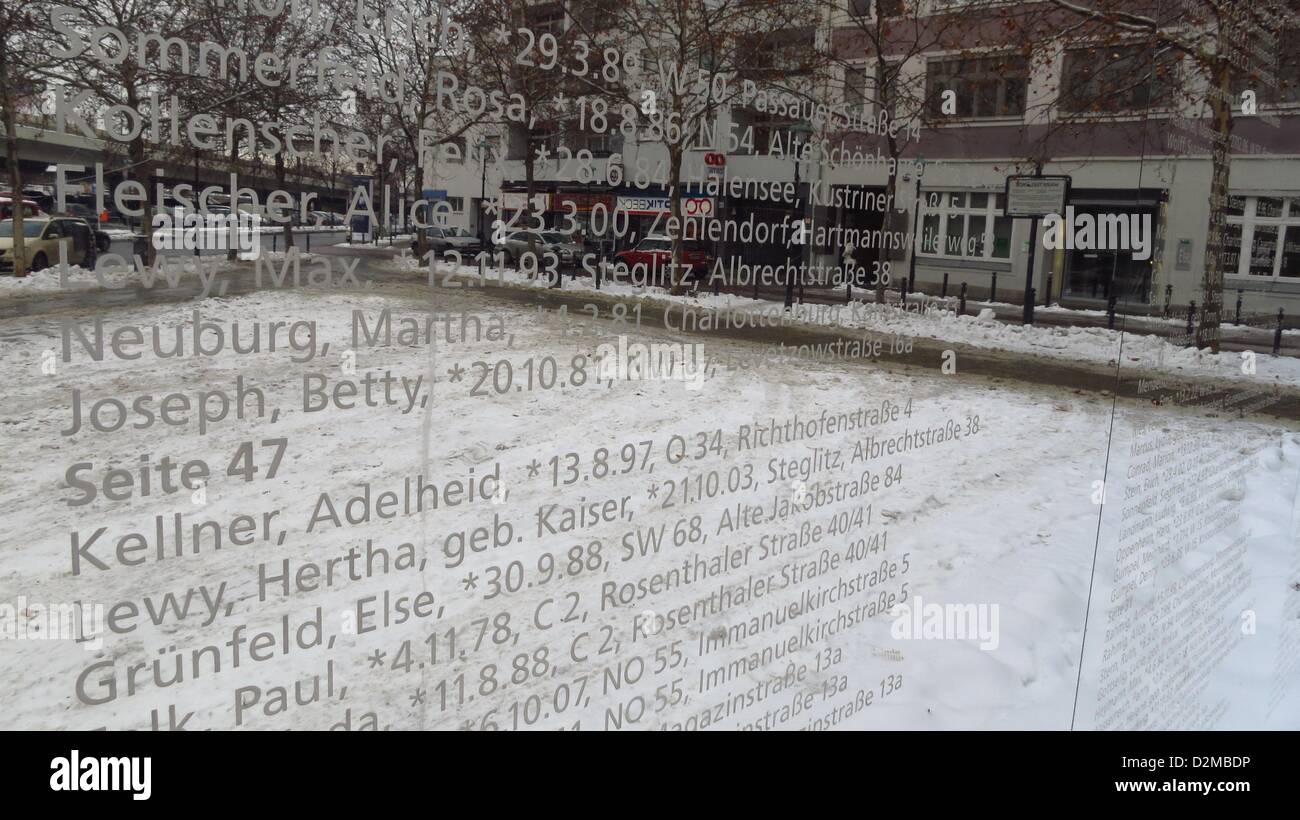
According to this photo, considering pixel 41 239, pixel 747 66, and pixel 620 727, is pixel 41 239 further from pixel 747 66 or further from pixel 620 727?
pixel 747 66

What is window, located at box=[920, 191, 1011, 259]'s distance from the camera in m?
7.32

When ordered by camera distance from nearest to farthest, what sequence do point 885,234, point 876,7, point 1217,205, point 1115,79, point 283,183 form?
point 283,183 → point 1217,205 → point 885,234 → point 876,7 → point 1115,79

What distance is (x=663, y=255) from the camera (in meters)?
4.03

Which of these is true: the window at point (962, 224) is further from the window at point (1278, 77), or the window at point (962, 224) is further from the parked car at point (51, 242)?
the parked car at point (51, 242)

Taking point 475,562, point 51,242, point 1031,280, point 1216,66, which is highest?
point 1216,66

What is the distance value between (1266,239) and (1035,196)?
2831 millimetres

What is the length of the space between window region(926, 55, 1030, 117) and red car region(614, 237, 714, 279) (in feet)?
16.1

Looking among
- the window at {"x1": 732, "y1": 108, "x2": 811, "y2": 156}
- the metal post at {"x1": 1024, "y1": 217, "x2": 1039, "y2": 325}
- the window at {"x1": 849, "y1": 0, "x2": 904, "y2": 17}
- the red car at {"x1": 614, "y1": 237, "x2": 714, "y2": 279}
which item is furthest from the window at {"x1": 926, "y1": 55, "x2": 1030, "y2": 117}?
the red car at {"x1": 614, "y1": 237, "x2": 714, "y2": 279}

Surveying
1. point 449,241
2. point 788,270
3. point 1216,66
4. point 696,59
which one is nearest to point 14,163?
point 449,241

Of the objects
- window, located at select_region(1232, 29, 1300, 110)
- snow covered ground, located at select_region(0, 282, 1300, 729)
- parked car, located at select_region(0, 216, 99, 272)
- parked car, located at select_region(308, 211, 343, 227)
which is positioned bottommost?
snow covered ground, located at select_region(0, 282, 1300, 729)

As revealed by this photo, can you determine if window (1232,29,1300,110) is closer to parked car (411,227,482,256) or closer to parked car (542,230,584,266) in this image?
parked car (542,230,584,266)

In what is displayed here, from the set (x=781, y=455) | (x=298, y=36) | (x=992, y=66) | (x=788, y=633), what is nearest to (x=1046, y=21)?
(x=992, y=66)

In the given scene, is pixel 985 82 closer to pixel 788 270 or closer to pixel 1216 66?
pixel 1216 66
